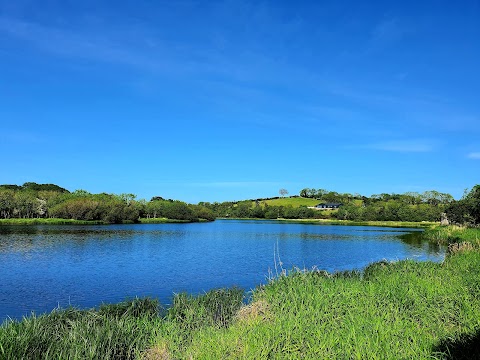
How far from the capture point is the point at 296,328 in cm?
716

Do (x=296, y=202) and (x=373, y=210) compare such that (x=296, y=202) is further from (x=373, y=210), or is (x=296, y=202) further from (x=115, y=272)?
(x=115, y=272)

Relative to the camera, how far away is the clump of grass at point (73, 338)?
7.04 m

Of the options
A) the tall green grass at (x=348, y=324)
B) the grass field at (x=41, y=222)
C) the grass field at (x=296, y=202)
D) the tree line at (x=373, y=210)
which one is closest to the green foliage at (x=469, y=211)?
the tree line at (x=373, y=210)

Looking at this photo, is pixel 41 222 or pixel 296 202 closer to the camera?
pixel 41 222

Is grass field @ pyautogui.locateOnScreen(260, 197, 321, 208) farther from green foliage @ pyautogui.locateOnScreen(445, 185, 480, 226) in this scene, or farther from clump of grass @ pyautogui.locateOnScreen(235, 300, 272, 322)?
clump of grass @ pyautogui.locateOnScreen(235, 300, 272, 322)

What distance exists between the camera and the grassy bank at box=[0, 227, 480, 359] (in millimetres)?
6266

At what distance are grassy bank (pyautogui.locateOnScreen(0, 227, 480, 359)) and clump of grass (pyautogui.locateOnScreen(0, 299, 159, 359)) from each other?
19 millimetres

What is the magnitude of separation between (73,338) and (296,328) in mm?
4294

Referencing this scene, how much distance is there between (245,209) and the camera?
620 feet

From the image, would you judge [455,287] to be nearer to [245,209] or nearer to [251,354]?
[251,354]

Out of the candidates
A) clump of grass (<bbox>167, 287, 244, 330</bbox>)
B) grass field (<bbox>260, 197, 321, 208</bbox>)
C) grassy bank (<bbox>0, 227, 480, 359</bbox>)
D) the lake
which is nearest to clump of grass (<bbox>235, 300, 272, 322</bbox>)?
grassy bank (<bbox>0, 227, 480, 359</bbox>)

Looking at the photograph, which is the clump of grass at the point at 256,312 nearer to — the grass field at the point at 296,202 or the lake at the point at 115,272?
the lake at the point at 115,272

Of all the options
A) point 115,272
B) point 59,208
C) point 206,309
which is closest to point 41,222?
point 59,208

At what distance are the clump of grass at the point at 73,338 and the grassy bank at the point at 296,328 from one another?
19mm
